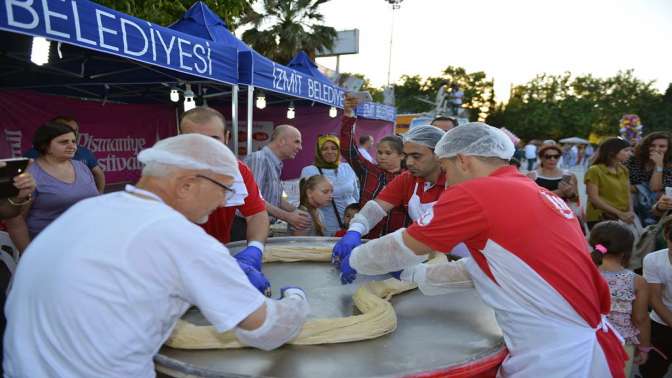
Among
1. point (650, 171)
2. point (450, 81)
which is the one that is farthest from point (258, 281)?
point (450, 81)

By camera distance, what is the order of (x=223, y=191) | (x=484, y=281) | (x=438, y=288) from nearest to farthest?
(x=223, y=191)
(x=484, y=281)
(x=438, y=288)

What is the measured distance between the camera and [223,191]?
1.32 meters

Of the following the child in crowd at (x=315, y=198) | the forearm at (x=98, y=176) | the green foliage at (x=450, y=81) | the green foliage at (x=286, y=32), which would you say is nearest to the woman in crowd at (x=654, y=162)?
the child in crowd at (x=315, y=198)

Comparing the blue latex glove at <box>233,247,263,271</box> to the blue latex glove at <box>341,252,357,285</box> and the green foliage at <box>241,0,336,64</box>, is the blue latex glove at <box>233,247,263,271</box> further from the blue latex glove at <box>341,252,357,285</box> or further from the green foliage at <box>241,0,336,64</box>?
the green foliage at <box>241,0,336,64</box>

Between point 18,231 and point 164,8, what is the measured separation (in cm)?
726

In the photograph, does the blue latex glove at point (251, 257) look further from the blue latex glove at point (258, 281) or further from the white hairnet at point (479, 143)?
the white hairnet at point (479, 143)

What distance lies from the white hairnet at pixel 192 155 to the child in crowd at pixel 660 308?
2867mm

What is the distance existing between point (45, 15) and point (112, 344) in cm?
308

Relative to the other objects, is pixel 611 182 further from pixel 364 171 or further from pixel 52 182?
pixel 52 182

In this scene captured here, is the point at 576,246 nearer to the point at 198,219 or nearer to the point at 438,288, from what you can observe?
the point at 438,288

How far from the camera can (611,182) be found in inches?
167

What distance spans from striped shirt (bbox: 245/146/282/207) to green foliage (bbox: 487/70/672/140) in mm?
38713

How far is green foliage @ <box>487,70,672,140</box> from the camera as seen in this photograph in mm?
36250

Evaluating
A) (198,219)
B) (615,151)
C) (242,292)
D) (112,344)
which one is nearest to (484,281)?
(242,292)
